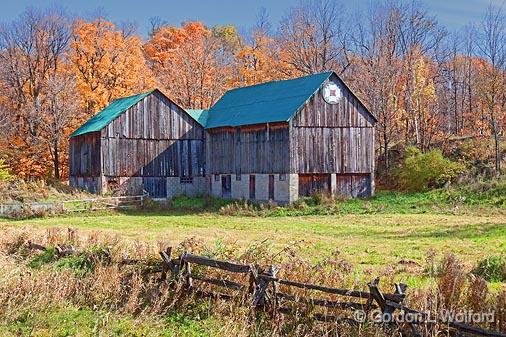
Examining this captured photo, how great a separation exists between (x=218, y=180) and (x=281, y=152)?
7.08m

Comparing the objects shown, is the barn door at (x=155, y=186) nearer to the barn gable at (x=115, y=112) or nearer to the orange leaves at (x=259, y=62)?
the barn gable at (x=115, y=112)

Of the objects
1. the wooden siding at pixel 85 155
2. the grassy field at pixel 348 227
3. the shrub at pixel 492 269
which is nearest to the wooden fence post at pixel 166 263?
the grassy field at pixel 348 227

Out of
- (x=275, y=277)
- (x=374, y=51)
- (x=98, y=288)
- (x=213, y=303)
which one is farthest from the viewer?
(x=374, y=51)

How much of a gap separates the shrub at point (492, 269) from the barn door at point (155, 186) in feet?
102

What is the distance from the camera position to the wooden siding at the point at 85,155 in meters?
42.4

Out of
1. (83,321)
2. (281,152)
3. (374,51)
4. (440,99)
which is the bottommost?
(83,321)

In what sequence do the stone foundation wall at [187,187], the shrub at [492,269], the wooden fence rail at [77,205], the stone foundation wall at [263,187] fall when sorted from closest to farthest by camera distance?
1. the shrub at [492,269]
2. the wooden fence rail at [77,205]
3. the stone foundation wall at [263,187]
4. the stone foundation wall at [187,187]

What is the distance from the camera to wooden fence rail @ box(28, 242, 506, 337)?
30.4 ft

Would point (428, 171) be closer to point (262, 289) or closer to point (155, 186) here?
point (155, 186)

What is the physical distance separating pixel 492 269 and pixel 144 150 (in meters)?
32.1

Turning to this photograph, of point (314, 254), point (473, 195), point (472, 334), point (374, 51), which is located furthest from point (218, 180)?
point (472, 334)

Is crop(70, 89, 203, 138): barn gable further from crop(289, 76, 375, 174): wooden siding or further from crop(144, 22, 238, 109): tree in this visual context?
crop(144, 22, 238, 109): tree

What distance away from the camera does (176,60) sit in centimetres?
6144

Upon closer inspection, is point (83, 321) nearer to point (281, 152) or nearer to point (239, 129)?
point (281, 152)
